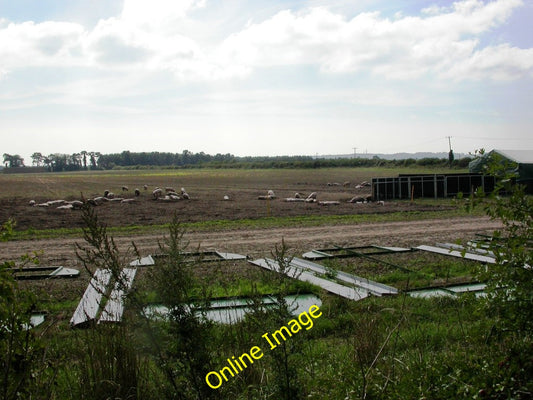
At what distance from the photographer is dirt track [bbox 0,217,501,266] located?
14.4 m

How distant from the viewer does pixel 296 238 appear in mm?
16203

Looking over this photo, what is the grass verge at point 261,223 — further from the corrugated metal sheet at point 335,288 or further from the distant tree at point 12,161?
the distant tree at point 12,161

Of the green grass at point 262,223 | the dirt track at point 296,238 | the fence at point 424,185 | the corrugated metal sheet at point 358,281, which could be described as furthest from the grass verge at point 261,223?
the corrugated metal sheet at point 358,281

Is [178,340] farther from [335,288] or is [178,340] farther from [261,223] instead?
[261,223]

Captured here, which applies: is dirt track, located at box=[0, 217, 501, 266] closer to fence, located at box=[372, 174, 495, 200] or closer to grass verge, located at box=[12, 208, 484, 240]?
grass verge, located at box=[12, 208, 484, 240]

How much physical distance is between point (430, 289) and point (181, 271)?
22.0ft

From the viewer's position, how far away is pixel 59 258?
1369cm

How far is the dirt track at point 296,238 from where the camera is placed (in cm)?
1445

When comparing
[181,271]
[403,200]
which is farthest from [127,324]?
[403,200]

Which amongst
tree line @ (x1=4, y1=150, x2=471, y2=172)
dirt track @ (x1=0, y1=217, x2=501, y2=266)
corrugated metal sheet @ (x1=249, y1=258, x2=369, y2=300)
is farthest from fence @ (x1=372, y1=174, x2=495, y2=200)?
tree line @ (x1=4, y1=150, x2=471, y2=172)

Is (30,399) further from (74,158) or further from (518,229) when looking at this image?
(74,158)

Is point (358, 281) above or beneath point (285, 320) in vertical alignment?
beneath

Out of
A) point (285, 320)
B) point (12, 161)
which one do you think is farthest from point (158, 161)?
point (285, 320)

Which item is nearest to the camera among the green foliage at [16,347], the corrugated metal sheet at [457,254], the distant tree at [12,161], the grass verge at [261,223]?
the green foliage at [16,347]
